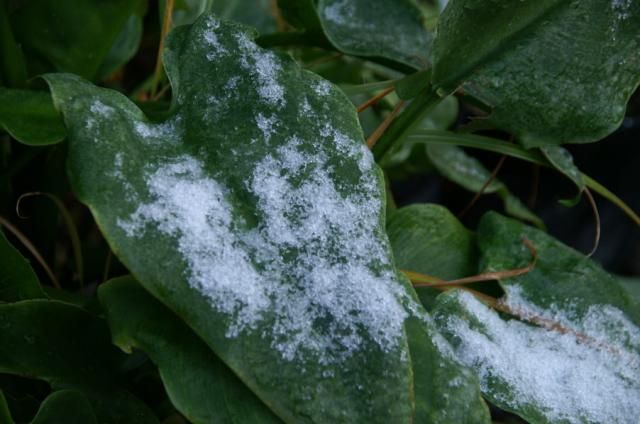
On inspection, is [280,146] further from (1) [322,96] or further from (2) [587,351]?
(2) [587,351]

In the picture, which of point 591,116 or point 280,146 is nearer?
point 280,146

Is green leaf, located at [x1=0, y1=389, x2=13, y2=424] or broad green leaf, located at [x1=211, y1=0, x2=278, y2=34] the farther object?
broad green leaf, located at [x1=211, y1=0, x2=278, y2=34]

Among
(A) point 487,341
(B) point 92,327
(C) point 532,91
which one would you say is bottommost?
(B) point 92,327

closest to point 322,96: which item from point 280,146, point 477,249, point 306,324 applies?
point 280,146

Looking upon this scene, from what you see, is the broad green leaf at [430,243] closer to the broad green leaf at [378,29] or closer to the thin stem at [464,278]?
the thin stem at [464,278]

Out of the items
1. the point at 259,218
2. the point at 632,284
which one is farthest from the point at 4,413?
the point at 632,284

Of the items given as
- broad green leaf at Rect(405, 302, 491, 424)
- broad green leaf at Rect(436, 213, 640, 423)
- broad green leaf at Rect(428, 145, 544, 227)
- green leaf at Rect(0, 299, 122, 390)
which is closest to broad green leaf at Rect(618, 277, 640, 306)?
broad green leaf at Rect(428, 145, 544, 227)

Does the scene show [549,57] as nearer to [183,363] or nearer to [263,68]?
[263,68]

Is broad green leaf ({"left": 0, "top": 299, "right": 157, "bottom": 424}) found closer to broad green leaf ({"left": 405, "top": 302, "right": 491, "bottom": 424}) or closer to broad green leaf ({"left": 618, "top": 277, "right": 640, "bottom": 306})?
broad green leaf ({"left": 405, "top": 302, "right": 491, "bottom": 424})
